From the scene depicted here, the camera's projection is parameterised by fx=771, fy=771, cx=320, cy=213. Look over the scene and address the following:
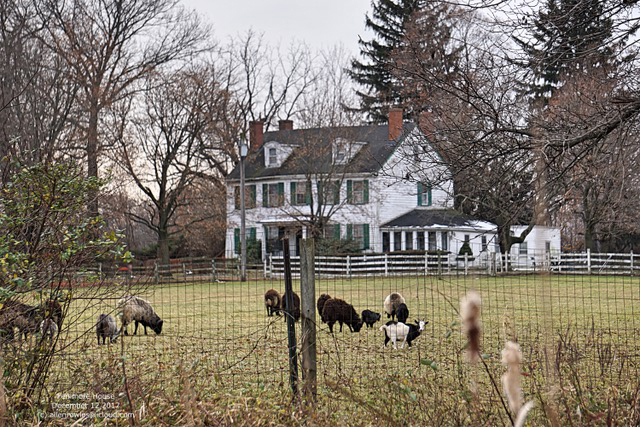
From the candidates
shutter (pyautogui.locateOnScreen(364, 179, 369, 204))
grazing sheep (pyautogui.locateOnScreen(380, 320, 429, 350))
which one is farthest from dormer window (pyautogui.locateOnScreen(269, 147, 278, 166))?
grazing sheep (pyautogui.locateOnScreen(380, 320, 429, 350))

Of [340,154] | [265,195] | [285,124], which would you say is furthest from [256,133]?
[340,154]

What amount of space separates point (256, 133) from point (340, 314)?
35.5 m

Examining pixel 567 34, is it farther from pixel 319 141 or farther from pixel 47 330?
pixel 319 141

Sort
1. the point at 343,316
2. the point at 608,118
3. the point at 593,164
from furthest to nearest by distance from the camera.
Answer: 1. the point at 343,316
2. the point at 593,164
3. the point at 608,118

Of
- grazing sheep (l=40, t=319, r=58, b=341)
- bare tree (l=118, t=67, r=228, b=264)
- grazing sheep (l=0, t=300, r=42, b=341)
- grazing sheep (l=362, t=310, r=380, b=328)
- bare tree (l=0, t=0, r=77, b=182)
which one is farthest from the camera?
bare tree (l=118, t=67, r=228, b=264)

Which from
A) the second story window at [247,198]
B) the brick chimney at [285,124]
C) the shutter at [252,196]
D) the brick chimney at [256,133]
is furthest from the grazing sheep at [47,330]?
the brick chimney at [285,124]

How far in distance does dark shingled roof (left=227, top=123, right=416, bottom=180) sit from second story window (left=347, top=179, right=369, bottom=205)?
1.16m

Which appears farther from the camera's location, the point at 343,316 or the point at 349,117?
the point at 349,117

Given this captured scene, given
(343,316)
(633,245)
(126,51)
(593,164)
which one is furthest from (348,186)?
(593,164)

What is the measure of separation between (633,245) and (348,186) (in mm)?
17779

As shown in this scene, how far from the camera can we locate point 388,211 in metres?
45.6

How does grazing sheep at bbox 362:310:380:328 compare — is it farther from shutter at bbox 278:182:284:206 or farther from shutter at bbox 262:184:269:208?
shutter at bbox 262:184:269:208

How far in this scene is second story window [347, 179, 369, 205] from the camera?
42938mm

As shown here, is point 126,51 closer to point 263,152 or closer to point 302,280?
point 263,152
